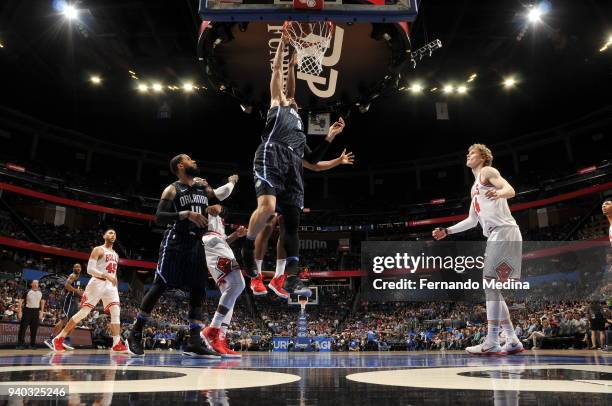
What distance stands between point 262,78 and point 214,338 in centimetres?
751

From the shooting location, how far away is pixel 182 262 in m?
4.79

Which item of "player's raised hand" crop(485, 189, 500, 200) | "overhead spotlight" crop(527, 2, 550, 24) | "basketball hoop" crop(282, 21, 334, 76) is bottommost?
"player's raised hand" crop(485, 189, 500, 200)

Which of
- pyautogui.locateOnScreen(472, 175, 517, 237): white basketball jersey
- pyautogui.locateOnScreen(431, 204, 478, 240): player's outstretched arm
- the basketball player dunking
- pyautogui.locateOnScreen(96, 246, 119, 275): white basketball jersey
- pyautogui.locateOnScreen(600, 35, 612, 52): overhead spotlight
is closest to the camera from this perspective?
the basketball player dunking

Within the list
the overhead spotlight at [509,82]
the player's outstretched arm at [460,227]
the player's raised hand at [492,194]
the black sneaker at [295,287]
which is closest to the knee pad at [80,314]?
the black sneaker at [295,287]

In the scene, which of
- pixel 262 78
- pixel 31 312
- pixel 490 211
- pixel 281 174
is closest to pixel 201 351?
pixel 281 174

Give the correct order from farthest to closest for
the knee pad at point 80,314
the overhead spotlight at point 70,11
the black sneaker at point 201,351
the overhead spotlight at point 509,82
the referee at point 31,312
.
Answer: the overhead spotlight at point 509,82
the overhead spotlight at point 70,11
the referee at point 31,312
the knee pad at point 80,314
the black sneaker at point 201,351

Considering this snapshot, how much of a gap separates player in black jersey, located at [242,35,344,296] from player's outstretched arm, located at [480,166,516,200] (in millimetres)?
1972

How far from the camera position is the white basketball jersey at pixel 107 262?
660cm

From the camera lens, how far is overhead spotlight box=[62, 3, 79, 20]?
14.3 m

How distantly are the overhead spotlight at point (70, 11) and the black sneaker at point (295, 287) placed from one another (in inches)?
558

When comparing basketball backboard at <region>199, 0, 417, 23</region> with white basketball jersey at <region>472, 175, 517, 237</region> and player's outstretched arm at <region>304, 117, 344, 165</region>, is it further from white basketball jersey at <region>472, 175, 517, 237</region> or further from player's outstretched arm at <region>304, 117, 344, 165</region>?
white basketball jersey at <region>472, 175, 517, 237</region>

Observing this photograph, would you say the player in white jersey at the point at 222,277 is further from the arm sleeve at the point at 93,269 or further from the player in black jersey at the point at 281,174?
the arm sleeve at the point at 93,269

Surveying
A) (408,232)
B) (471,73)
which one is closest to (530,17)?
(471,73)

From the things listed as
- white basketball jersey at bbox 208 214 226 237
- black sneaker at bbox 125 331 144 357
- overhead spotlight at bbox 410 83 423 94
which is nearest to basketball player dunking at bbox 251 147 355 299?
white basketball jersey at bbox 208 214 226 237
